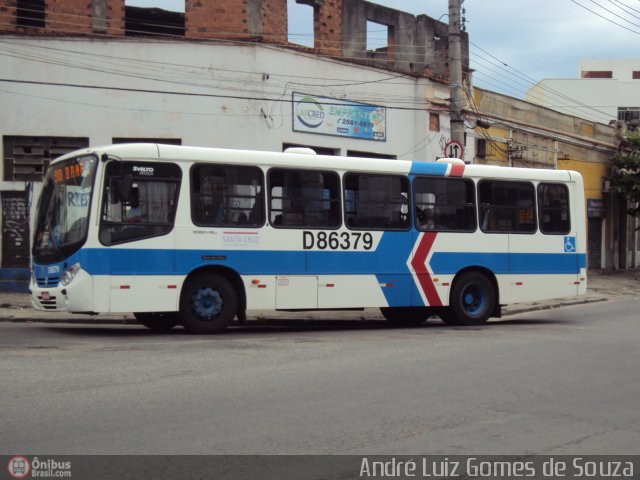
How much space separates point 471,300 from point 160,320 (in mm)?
5798

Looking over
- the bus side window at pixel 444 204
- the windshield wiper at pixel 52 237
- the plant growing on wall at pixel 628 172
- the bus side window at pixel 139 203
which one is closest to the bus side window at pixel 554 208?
the bus side window at pixel 444 204

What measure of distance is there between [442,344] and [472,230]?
4042 millimetres

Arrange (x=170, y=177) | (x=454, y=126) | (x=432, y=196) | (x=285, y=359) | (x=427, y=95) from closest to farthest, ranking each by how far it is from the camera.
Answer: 1. (x=285, y=359)
2. (x=170, y=177)
3. (x=432, y=196)
4. (x=454, y=126)
5. (x=427, y=95)

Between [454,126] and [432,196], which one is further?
[454,126]

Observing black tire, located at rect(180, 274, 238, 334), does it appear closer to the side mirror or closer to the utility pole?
the side mirror

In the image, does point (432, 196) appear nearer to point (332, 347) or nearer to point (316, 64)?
point (332, 347)

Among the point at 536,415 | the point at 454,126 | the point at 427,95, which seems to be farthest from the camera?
the point at 427,95

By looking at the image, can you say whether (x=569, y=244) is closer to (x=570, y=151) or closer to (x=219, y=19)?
(x=219, y=19)

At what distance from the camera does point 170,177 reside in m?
12.4

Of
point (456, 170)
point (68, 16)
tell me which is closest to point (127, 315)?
point (456, 170)

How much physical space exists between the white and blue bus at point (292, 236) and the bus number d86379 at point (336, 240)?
2 cm

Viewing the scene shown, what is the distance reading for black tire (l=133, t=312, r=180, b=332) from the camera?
539 inches
